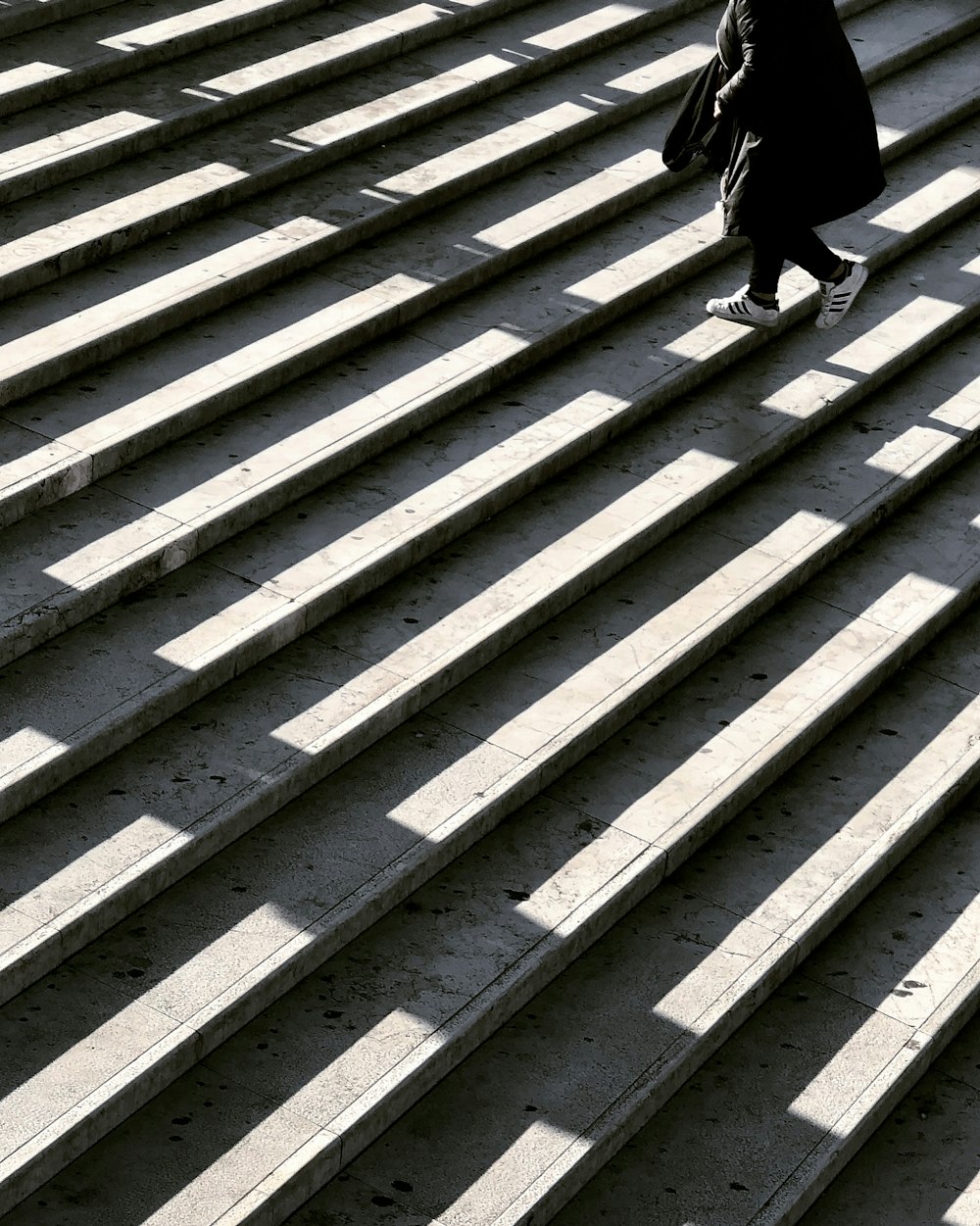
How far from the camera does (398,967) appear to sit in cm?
449

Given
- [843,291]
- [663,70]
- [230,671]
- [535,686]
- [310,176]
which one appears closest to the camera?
[230,671]

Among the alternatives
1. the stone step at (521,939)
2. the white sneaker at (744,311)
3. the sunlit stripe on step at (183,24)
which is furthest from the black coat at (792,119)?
the sunlit stripe on step at (183,24)

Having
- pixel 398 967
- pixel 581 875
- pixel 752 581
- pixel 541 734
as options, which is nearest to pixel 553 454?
pixel 752 581

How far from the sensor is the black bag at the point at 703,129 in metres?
6.21

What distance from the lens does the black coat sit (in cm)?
591

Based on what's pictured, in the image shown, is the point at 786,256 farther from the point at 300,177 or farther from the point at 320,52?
the point at 320,52

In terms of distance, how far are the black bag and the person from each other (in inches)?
1.5

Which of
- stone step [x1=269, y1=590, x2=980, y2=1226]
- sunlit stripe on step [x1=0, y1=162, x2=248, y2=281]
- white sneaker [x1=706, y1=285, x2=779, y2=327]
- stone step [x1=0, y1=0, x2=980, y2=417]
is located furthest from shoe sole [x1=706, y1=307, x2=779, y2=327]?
sunlit stripe on step [x1=0, y1=162, x2=248, y2=281]

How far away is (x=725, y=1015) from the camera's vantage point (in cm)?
461

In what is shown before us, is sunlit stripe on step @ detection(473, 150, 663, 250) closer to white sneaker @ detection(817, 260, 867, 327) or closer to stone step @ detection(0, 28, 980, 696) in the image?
stone step @ detection(0, 28, 980, 696)

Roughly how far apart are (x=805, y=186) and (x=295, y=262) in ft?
5.98

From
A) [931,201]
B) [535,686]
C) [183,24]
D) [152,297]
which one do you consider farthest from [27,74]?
[931,201]

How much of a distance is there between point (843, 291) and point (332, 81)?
2.39 m

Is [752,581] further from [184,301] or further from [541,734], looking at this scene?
[184,301]
